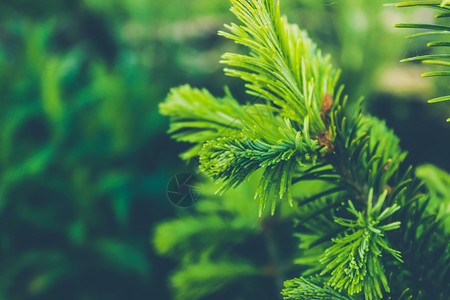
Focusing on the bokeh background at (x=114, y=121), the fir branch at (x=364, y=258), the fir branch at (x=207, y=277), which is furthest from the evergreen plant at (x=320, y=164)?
the bokeh background at (x=114, y=121)

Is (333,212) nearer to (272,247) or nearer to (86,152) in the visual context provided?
(272,247)

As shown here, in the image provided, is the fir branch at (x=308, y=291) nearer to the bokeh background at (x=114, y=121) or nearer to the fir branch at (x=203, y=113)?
the fir branch at (x=203, y=113)

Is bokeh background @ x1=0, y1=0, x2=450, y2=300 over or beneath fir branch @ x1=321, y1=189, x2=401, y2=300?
over

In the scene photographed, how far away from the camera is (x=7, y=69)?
1556 millimetres

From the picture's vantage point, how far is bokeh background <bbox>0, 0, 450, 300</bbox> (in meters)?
1.28

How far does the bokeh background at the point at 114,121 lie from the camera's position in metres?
1.28

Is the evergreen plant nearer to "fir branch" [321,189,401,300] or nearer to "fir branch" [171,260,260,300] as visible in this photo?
"fir branch" [321,189,401,300]

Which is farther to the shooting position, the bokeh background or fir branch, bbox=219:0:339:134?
the bokeh background

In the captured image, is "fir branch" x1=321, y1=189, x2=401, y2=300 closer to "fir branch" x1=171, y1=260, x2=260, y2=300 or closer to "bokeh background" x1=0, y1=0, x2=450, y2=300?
"fir branch" x1=171, y1=260, x2=260, y2=300

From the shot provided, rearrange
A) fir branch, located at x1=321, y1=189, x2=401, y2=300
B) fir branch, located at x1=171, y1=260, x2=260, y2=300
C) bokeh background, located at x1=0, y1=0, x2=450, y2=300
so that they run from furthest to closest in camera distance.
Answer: bokeh background, located at x1=0, y1=0, x2=450, y2=300 < fir branch, located at x1=171, y1=260, x2=260, y2=300 < fir branch, located at x1=321, y1=189, x2=401, y2=300

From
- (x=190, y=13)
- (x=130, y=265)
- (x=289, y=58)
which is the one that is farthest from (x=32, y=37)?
(x=289, y=58)

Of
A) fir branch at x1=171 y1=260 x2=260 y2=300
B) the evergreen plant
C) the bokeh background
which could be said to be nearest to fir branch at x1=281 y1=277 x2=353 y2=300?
the evergreen plant

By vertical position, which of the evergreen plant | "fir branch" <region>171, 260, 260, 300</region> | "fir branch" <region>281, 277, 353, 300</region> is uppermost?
the evergreen plant

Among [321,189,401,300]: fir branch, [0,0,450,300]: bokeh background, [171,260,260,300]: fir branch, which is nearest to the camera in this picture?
[321,189,401,300]: fir branch
